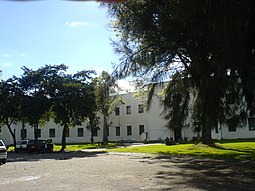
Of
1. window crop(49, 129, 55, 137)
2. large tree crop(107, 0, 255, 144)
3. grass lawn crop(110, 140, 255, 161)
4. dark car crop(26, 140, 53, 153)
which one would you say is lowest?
grass lawn crop(110, 140, 255, 161)

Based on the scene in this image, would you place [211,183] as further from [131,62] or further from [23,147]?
[23,147]

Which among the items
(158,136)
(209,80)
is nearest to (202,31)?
(209,80)

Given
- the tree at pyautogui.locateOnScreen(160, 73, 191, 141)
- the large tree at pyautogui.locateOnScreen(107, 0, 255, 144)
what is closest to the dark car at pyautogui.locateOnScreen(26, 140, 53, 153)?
the tree at pyautogui.locateOnScreen(160, 73, 191, 141)

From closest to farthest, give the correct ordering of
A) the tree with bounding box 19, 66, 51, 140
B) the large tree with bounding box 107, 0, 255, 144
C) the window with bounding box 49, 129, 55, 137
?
the large tree with bounding box 107, 0, 255, 144, the tree with bounding box 19, 66, 51, 140, the window with bounding box 49, 129, 55, 137

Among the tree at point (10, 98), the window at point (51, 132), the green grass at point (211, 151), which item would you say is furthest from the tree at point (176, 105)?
the window at point (51, 132)

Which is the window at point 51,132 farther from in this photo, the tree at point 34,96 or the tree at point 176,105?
the tree at point 176,105

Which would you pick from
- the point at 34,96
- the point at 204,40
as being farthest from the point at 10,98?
the point at 204,40

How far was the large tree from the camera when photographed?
41.7 ft

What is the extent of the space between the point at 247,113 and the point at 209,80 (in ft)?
11.7

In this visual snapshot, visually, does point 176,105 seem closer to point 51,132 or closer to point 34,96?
point 34,96

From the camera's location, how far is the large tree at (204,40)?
12695mm

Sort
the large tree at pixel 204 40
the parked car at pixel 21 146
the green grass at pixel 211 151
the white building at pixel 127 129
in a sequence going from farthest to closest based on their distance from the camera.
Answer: the white building at pixel 127 129 → the parked car at pixel 21 146 → the green grass at pixel 211 151 → the large tree at pixel 204 40

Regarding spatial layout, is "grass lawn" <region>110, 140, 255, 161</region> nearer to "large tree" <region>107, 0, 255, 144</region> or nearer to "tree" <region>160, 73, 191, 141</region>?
"tree" <region>160, 73, 191, 141</region>

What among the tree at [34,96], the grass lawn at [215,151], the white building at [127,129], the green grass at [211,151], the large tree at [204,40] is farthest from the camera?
the white building at [127,129]
